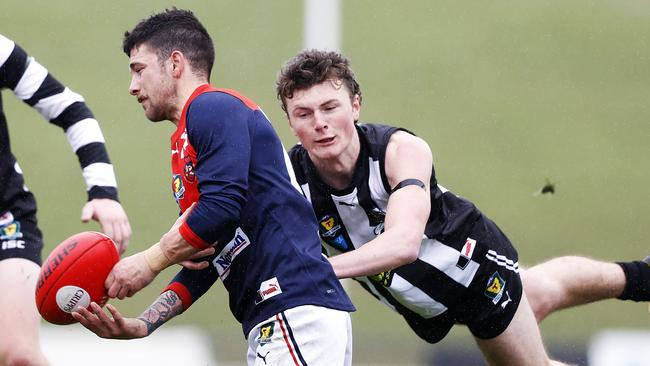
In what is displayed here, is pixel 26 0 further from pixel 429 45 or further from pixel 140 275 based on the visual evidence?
pixel 140 275

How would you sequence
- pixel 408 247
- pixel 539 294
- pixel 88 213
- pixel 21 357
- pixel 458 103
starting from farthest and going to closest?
pixel 458 103 → pixel 539 294 → pixel 21 357 → pixel 88 213 → pixel 408 247

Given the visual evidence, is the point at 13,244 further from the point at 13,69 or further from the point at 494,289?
the point at 494,289

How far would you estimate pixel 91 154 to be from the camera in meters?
5.84

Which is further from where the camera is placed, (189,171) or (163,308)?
(163,308)

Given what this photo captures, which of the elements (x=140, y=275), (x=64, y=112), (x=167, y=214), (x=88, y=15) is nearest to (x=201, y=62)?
(x=140, y=275)

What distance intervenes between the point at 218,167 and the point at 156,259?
442 mm

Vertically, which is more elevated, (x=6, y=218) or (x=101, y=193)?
(x=101, y=193)

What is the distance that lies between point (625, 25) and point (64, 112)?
1687 cm

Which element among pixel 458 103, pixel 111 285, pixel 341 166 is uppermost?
pixel 341 166

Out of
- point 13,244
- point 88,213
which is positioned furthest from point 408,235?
point 13,244

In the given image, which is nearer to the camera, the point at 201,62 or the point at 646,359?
the point at 201,62

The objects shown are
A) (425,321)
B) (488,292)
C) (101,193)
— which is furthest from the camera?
(425,321)

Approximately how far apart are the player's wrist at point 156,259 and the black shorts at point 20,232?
1.81 meters

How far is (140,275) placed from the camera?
14.6ft
